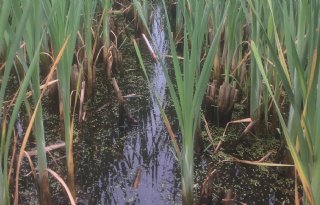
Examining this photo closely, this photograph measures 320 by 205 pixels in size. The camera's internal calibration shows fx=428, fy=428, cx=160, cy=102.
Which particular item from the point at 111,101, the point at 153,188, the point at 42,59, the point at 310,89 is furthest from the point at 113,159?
the point at 310,89

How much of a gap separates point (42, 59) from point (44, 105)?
240mm

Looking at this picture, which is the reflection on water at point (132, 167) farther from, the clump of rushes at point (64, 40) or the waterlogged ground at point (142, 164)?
the clump of rushes at point (64, 40)

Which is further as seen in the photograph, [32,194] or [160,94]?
[160,94]

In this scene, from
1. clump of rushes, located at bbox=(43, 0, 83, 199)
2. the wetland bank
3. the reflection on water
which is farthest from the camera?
the reflection on water

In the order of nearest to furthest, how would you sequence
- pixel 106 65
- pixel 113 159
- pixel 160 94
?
pixel 113 159
pixel 160 94
pixel 106 65

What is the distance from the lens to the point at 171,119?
197cm

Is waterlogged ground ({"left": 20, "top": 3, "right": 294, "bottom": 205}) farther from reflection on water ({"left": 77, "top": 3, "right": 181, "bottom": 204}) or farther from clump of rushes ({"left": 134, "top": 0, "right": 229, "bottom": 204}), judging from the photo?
clump of rushes ({"left": 134, "top": 0, "right": 229, "bottom": 204})

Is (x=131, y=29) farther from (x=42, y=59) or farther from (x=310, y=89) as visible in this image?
(x=310, y=89)

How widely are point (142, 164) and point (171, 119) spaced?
414 millimetres

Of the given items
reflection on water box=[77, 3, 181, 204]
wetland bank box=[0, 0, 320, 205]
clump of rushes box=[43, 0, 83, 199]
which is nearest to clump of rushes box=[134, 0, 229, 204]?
wetland bank box=[0, 0, 320, 205]

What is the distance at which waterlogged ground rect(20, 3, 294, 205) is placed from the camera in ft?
4.64

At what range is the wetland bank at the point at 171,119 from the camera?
1.05 metres

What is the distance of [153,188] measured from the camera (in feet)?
4.78

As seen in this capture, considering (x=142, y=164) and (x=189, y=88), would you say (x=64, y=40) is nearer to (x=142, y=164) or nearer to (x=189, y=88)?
(x=189, y=88)
